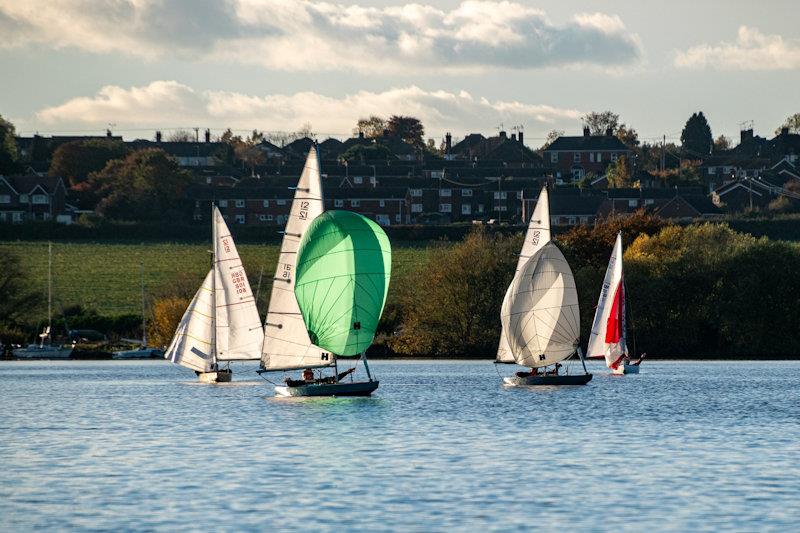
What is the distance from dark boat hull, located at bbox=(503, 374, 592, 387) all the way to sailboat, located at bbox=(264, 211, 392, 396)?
56.2 ft

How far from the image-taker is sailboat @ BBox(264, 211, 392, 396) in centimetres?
6775

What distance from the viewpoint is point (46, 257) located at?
18038 cm

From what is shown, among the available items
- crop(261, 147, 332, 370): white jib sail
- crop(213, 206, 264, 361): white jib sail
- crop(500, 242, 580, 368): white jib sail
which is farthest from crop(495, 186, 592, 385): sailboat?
crop(213, 206, 264, 361): white jib sail

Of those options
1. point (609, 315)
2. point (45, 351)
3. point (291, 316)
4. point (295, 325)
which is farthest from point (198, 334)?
point (45, 351)

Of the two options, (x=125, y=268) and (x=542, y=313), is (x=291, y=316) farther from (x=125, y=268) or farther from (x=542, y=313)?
(x=125, y=268)

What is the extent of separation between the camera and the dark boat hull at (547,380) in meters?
83.4

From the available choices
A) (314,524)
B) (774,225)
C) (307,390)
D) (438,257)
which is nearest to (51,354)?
(438,257)

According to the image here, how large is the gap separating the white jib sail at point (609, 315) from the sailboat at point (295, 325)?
104 ft

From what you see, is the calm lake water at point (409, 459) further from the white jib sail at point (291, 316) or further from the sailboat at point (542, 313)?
the white jib sail at point (291, 316)

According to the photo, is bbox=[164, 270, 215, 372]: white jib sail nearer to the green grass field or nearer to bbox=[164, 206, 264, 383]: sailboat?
bbox=[164, 206, 264, 383]: sailboat

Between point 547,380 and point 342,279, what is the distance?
1950 cm

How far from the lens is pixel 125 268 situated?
17438cm

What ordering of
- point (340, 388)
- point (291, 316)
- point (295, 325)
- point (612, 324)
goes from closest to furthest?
point (340, 388), point (295, 325), point (291, 316), point (612, 324)

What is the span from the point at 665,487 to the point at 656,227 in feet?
334
